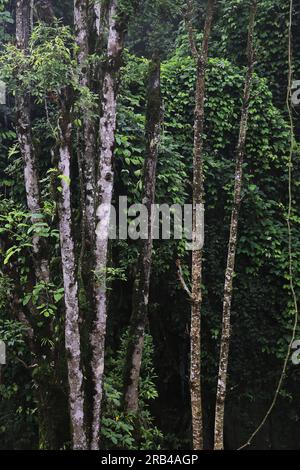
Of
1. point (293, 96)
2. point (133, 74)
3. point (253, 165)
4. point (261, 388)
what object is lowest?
point (261, 388)

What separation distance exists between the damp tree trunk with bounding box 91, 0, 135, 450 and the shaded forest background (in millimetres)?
1087

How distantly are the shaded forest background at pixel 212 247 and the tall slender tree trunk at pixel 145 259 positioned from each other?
1.74 ft

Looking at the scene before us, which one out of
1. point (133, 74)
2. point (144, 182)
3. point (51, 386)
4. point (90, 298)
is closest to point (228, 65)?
point (133, 74)

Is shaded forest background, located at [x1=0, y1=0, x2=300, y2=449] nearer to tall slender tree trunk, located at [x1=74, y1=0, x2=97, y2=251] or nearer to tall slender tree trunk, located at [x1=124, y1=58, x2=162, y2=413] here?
tall slender tree trunk, located at [x1=124, y1=58, x2=162, y2=413]

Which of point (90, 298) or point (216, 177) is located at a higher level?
point (216, 177)

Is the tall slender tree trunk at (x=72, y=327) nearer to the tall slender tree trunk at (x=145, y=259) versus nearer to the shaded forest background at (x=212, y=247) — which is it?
the tall slender tree trunk at (x=145, y=259)

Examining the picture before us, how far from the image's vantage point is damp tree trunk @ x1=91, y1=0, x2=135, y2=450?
4871mm

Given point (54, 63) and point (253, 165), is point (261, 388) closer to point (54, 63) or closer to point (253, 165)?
point (253, 165)

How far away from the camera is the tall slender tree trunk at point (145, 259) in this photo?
5531mm

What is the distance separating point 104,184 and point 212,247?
3.73 metres

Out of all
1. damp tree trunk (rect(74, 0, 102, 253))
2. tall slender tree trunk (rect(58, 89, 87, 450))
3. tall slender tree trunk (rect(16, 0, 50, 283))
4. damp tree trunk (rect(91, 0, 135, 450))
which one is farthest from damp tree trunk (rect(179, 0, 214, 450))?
tall slender tree trunk (rect(16, 0, 50, 283))

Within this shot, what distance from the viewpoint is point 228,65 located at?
8859 mm

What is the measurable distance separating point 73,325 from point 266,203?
4902mm

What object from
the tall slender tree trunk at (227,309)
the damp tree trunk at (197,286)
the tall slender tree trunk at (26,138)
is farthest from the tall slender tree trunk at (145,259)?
the tall slender tree trunk at (26,138)
